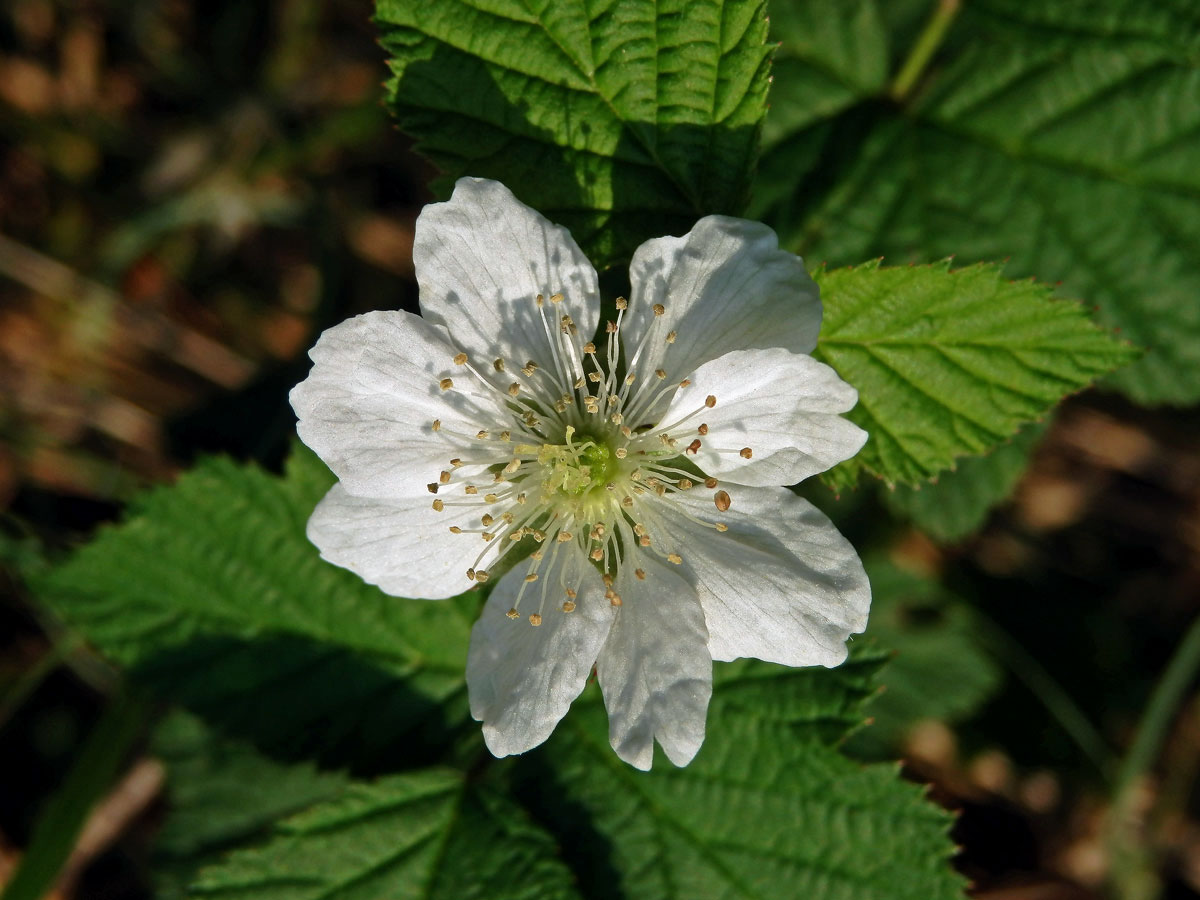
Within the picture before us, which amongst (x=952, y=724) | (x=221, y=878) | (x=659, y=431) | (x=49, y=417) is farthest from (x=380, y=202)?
(x=952, y=724)

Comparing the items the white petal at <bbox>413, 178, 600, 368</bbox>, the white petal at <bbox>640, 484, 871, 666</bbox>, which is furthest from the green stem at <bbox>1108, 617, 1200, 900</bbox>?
the white petal at <bbox>413, 178, 600, 368</bbox>

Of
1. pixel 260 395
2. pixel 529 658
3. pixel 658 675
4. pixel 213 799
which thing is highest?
pixel 658 675

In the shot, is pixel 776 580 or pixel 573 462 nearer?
pixel 776 580

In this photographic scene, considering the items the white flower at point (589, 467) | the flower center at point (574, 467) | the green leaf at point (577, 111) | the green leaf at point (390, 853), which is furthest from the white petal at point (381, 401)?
the green leaf at point (390, 853)

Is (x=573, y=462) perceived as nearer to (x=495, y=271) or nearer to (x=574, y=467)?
(x=574, y=467)

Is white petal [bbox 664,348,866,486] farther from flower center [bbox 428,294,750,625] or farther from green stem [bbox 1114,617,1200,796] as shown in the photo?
green stem [bbox 1114,617,1200,796]

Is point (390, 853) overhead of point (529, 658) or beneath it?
beneath

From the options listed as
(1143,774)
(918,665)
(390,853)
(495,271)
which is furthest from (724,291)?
(1143,774)
